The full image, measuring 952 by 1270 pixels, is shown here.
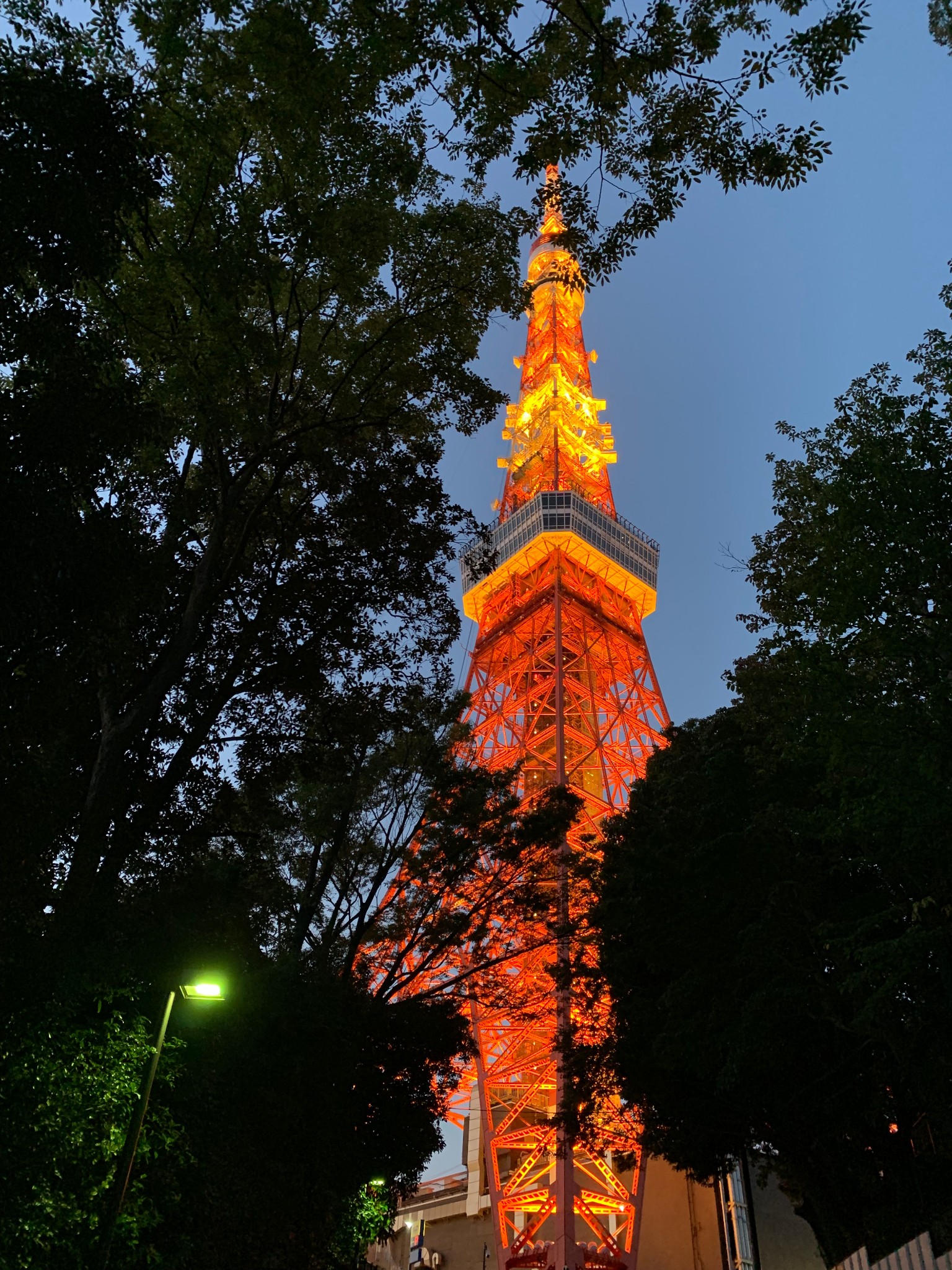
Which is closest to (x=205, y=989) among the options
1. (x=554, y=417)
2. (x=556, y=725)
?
(x=556, y=725)

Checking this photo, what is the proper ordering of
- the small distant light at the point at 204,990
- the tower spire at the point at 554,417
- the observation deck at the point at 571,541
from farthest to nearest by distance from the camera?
the tower spire at the point at 554,417, the observation deck at the point at 571,541, the small distant light at the point at 204,990

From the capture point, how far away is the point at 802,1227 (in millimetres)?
20375

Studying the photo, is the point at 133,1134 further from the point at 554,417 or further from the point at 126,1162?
the point at 554,417

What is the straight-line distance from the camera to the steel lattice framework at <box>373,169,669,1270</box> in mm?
17391

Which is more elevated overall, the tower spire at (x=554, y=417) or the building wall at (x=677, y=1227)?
the tower spire at (x=554, y=417)

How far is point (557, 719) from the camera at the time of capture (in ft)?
105

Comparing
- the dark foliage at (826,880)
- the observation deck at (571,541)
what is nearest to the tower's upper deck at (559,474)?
the observation deck at (571,541)

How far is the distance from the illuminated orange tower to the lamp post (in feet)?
15.6

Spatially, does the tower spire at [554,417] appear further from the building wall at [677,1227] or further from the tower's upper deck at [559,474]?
the building wall at [677,1227]

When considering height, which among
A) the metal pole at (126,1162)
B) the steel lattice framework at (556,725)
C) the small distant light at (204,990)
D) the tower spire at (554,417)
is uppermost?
the tower spire at (554,417)

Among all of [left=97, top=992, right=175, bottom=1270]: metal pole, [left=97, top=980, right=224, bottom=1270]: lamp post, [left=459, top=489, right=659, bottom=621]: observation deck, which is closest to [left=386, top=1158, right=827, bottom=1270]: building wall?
[left=97, top=980, right=224, bottom=1270]: lamp post

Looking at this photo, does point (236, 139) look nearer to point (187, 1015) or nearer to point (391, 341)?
point (391, 341)

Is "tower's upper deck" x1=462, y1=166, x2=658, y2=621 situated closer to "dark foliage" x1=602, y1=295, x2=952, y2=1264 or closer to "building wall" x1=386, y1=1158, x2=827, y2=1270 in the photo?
"building wall" x1=386, y1=1158, x2=827, y2=1270

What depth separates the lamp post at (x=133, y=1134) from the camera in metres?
6.44
